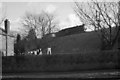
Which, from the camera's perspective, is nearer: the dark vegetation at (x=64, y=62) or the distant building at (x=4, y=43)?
the dark vegetation at (x=64, y=62)

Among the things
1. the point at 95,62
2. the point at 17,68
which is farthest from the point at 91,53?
the point at 17,68

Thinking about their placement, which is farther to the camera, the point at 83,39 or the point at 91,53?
the point at 83,39

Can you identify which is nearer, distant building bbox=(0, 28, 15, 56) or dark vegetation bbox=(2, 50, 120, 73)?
dark vegetation bbox=(2, 50, 120, 73)

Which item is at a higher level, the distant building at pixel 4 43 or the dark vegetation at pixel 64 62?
the distant building at pixel 4 43

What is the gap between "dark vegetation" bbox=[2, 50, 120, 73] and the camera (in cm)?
2381

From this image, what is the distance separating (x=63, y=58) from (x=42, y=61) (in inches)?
120

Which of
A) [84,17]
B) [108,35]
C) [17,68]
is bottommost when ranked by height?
[17,68]

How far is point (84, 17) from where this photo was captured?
33625 mm

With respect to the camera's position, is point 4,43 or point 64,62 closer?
point 64,62

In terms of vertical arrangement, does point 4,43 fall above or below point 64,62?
above

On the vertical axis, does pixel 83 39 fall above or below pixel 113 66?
above

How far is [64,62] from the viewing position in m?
25.5

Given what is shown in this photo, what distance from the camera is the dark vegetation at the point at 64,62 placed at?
78.1ft

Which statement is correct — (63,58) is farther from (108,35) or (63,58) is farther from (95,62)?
(108,35)
